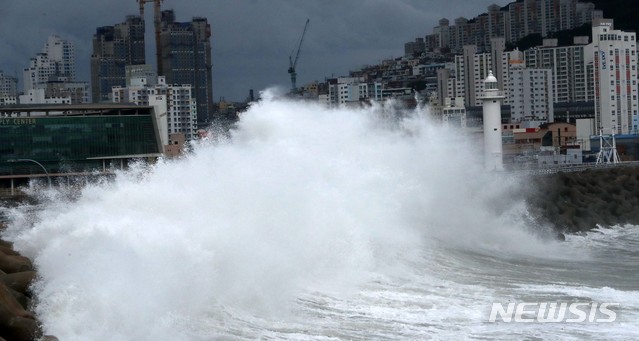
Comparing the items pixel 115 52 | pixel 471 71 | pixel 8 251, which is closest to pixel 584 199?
pixel 8 251

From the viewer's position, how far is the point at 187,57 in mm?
115938

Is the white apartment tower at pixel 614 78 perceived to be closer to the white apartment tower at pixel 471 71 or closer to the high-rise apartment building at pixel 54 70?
the white apartment tower at pixel 471 71

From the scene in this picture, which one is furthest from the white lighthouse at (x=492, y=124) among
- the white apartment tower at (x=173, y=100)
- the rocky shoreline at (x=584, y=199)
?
the white apartment tower at (x=173, y=100)

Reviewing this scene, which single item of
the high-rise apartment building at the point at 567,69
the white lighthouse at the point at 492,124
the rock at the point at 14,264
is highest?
the high-rise apartment building at the point at 567,69

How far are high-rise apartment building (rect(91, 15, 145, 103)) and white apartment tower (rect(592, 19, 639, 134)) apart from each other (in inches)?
2313

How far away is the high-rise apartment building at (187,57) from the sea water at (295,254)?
280ft

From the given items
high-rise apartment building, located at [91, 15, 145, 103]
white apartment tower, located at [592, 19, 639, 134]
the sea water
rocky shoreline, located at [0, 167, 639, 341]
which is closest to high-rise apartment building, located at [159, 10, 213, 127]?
high-rise apartment building, located at [91, 15, 145, 103]

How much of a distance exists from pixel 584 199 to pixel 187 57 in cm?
8313

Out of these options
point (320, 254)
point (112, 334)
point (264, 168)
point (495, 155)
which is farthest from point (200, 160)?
point (495, 155)

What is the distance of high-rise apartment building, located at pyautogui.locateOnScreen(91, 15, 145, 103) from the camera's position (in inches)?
4828

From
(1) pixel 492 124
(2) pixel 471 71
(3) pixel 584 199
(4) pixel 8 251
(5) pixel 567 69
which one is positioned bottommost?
(3) pixel 584 199

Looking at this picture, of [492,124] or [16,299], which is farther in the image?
[492,124]

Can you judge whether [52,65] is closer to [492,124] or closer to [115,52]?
[115,52]

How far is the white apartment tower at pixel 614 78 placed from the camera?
7688cm
